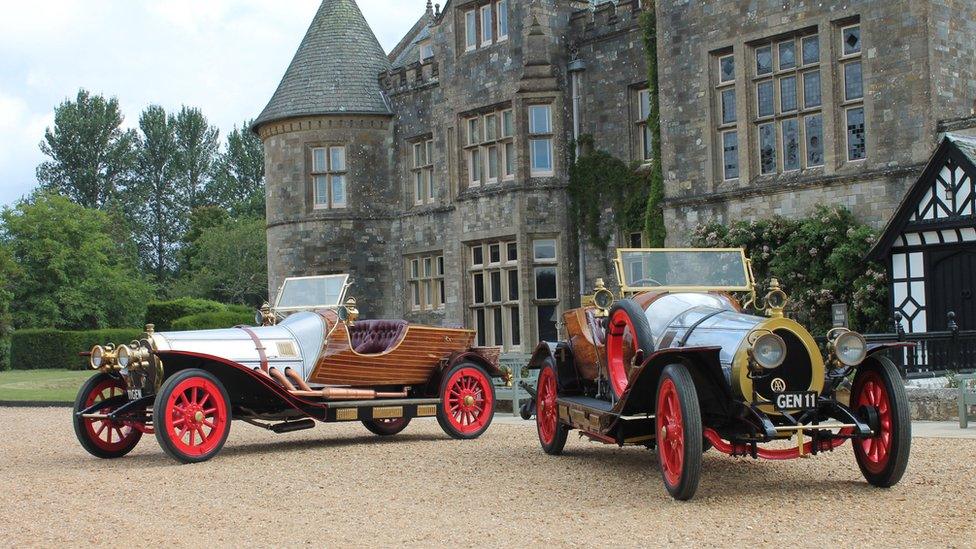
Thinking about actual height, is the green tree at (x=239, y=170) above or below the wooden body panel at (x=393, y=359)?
above

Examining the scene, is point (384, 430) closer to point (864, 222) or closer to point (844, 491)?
point (844, 491)

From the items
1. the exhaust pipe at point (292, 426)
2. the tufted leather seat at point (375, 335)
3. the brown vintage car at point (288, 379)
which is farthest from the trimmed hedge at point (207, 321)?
the exhaust pipe at point (292, 426)

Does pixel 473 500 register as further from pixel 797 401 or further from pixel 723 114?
pixel 723 114

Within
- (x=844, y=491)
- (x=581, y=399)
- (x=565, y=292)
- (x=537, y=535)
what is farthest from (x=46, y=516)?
(x=565, y=292)

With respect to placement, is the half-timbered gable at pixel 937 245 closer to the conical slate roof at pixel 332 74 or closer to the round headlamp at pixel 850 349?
the round headlamp at pixel 850 349

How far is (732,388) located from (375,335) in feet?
19.3

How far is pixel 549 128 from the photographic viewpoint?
2317cm

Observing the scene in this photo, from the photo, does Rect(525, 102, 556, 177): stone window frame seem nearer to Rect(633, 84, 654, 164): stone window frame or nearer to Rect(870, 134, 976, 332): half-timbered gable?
Rect(633, 84, 654, 164): stone window frame

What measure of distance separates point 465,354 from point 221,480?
12.9 ft

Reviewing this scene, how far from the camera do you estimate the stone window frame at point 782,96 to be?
18.2m

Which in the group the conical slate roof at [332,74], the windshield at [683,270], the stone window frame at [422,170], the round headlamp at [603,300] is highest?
the conical slate roof at [332,74]

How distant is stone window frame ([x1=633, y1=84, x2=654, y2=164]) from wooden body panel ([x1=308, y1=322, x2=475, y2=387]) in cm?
1015

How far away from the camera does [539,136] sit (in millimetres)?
23141

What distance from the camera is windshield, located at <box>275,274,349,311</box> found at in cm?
1282
